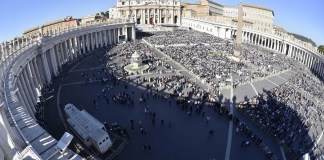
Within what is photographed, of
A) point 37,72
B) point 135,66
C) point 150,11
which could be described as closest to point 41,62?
point 37,72

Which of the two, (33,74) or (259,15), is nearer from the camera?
(33,74)

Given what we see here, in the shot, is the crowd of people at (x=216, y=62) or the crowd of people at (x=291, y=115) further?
the crowd of people at (x=216, y=62)

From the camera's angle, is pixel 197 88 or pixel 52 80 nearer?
pixel 197 88

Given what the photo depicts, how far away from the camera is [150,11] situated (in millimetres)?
115000

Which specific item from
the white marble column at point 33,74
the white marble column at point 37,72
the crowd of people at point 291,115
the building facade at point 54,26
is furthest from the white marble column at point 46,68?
the crowd of people at point 291,115

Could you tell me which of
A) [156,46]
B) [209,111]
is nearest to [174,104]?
[209,111]

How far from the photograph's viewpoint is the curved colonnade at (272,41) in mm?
71000

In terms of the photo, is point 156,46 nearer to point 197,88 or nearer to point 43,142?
point 197,88

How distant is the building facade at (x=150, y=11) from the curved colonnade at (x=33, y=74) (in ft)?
73.3

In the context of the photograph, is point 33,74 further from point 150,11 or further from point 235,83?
point 150,11

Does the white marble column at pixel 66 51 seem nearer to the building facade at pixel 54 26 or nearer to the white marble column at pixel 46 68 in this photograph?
the building facade at pixel 54 26

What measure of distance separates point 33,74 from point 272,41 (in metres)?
76.7

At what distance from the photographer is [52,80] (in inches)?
1879

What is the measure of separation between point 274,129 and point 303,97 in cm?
1393
